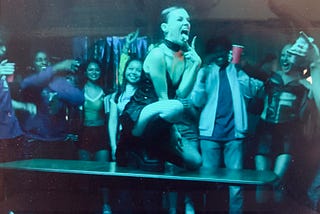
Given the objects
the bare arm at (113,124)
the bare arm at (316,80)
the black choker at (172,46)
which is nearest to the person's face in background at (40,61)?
the bare arm at (113,124)

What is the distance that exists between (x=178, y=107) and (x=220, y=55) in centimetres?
37

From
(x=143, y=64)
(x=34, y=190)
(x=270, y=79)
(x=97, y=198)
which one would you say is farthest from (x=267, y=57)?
(x=34, y=190)

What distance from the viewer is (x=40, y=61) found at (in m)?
2.46

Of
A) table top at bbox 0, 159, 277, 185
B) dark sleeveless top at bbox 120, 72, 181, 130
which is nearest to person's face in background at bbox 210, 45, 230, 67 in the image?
dark sleeveless top at bbox 120, 72, 181, 130

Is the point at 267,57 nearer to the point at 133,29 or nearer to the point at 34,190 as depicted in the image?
the point at 133,29

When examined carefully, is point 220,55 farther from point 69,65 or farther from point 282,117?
point 69,65

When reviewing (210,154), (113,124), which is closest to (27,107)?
(113,124)

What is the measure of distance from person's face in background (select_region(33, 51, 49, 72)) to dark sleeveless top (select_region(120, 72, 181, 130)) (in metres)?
0.54

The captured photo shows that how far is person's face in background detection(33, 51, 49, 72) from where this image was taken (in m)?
2.46

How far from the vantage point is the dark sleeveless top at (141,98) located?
241 cm

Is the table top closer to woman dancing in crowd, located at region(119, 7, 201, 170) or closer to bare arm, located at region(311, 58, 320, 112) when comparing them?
woman dancing in crowd, located at region(119, 7, 201, 170)

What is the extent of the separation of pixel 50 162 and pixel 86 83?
1.71ft

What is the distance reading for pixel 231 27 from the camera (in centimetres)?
238

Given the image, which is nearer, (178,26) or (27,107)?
(178,26)
